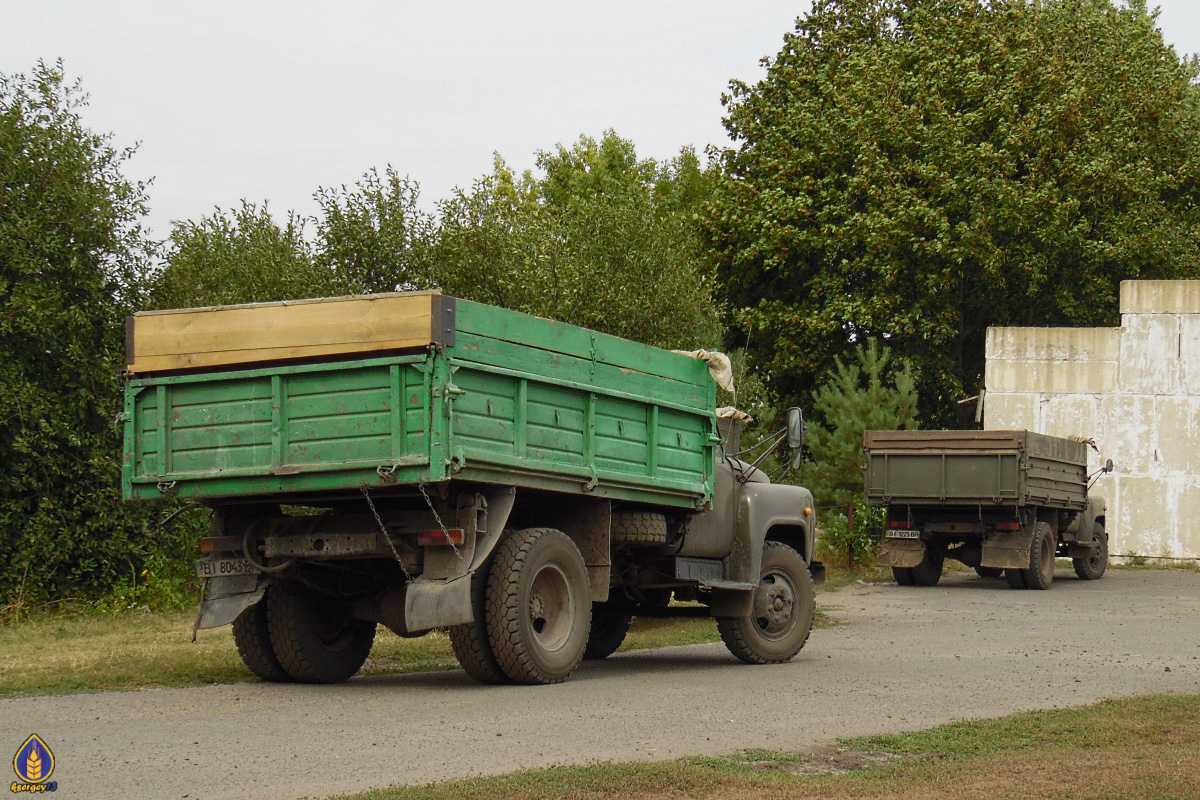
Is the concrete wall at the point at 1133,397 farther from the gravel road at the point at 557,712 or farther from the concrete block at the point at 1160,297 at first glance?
the gravel road at the point at 557,712

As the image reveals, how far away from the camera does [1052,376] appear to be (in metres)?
33.2

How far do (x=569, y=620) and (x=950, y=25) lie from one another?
28.0 m

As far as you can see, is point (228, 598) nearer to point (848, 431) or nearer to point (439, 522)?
point (439, 522)

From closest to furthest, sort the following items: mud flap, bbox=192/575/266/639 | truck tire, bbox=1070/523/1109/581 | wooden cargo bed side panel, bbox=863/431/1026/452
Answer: mud flap, bbox=192/575/266/639 → wooden cargo bed side panel, bbox=863/431/1026/452 → truck tire, bbox=1070/523/1109/581

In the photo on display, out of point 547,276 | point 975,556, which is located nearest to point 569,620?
point 547,276

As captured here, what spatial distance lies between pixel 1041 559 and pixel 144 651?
1594 centimetres

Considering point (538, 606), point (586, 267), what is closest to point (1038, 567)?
point (586, 267)

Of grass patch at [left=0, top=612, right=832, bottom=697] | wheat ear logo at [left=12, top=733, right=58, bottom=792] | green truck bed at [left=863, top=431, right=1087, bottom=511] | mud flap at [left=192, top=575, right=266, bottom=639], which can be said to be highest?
green truck bed at [left=863, top=431, right=1087, bottom=511]

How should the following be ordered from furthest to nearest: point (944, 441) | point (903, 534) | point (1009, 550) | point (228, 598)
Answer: point (903, 534), point (944, 441), point (1009, 550), point (228, 598)

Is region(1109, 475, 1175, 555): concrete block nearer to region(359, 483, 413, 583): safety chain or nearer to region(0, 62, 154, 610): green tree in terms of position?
region(0, 62, 154, 610): green tree

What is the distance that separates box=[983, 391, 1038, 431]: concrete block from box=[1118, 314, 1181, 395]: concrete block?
6.62 feet

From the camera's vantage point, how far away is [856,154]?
111 feet

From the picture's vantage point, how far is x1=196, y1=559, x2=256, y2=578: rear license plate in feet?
33.8

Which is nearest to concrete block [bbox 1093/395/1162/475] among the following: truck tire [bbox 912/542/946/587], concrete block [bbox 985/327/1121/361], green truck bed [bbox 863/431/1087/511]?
concrete block [bbox 985/327/1121/361]
